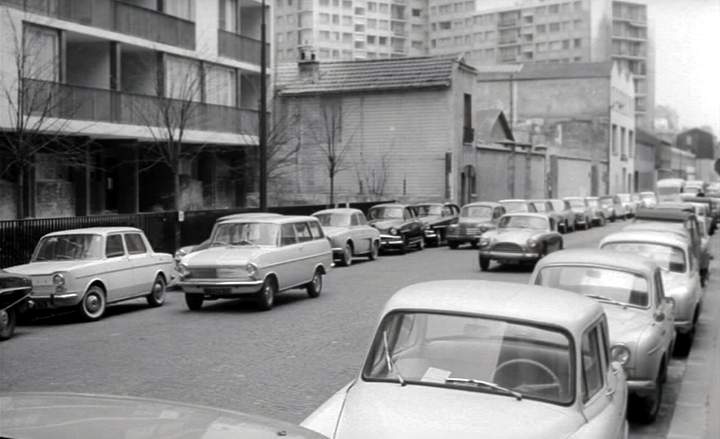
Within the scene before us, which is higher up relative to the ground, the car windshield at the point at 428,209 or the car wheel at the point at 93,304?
the car windshield at the point at 428,209

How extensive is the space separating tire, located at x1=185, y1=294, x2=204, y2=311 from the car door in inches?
424

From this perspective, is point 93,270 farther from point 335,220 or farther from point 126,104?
point 126,104

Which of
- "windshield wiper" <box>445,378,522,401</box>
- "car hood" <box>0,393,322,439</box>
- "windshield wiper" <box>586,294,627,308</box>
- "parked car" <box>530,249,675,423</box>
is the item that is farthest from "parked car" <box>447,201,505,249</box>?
"car hood" <box>0,393,322,439</box>

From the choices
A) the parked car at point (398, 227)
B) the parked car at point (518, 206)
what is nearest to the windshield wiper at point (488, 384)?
the parked car at point (398, 227)

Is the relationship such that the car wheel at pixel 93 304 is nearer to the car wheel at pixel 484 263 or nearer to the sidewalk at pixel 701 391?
the sidewalk at pixel 701 391

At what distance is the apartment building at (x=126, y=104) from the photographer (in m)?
24.2

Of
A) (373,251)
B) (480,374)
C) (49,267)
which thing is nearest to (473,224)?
(373,251)

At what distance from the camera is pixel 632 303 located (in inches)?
355

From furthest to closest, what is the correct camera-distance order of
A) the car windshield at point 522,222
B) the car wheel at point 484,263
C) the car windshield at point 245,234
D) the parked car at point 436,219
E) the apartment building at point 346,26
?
the apartment building at point 346,26, the parked car at point 436,219, the car windshield at point 522,222, the car wheel at point 484,263, the car windshield at point 245,234

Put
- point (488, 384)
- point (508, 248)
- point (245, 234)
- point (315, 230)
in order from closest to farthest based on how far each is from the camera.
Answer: point (488, 384) → point (245, 234) → point (315, 230) → point (508, 248)

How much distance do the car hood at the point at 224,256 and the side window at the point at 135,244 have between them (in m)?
1.32

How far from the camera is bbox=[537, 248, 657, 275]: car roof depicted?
9211 mm

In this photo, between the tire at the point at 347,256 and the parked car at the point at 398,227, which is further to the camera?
the parked car at the point at 398,227

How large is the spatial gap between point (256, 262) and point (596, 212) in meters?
37.2
